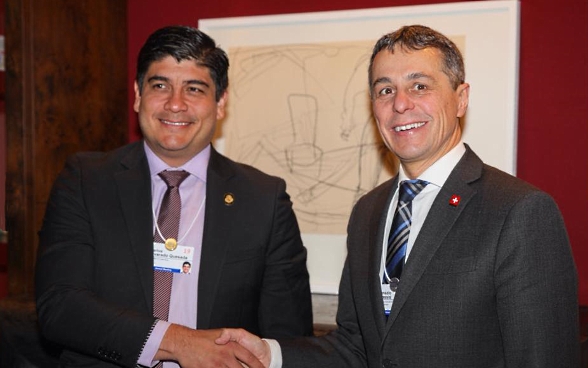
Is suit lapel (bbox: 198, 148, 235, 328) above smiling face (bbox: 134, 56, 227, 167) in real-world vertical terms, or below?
below

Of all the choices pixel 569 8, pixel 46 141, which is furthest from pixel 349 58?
pixel 46 141

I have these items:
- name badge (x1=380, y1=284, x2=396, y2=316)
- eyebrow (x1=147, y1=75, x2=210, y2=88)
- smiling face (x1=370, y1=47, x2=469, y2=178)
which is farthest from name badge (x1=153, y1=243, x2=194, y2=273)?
smiling face (x1=370, y1=47, x2=469, y2=178)

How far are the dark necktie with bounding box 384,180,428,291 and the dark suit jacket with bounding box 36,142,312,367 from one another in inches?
22.3

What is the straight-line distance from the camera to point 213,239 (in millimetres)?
2648

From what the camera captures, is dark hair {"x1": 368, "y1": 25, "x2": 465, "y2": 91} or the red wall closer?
dark hair {"x1": 368, "y1": 25, "x2": 465, "y2": 91}

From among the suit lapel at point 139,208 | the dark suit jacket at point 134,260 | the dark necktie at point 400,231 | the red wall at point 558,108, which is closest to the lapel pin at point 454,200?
the dark necktie at point 400,231

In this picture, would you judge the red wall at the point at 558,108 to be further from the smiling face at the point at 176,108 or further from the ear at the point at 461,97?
the smiling face at the point at 176,108

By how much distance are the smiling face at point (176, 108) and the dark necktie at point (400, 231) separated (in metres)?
0.81

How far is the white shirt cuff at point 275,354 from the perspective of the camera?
260 centimetres

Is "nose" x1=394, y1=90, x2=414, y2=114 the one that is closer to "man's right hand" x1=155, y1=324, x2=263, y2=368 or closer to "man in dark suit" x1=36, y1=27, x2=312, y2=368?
"man in dark suit" x1=36, y1=27, x2=312, y2=368

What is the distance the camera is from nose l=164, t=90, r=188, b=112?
2688 mm

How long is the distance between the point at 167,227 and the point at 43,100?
1174mm

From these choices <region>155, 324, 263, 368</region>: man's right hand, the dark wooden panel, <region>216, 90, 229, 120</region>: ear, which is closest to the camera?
<region>155, 324, 263, 368</region>: man's right hand

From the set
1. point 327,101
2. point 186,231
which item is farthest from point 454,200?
point 327,101
